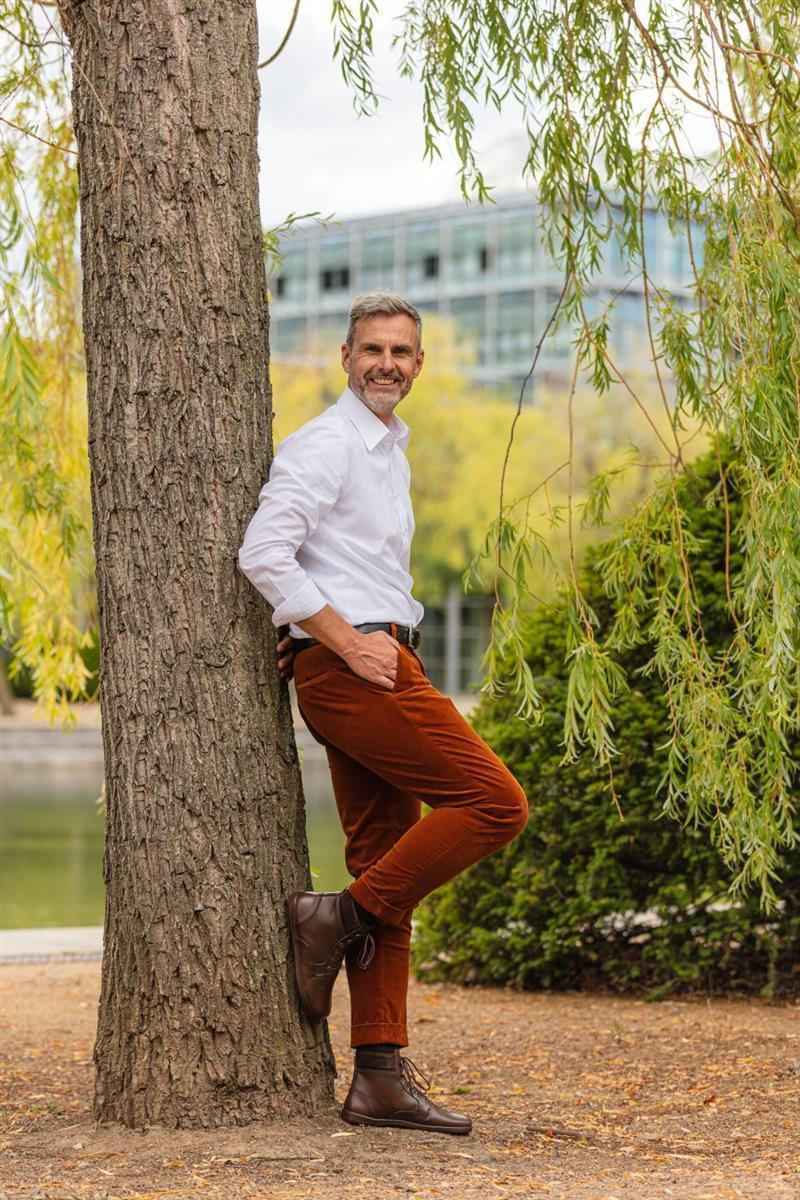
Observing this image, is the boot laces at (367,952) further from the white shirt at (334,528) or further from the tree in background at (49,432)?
the tree in background at (49,432)

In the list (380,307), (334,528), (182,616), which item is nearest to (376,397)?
(380,307)


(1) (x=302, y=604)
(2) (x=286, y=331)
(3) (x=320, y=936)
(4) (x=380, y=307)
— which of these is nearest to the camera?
(1) (x=302, y=604)

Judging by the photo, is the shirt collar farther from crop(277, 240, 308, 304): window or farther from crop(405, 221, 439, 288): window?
crop(277, 240, 308, 304): window

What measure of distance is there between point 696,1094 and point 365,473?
2.30 metres

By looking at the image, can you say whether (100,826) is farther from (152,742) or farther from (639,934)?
(152,742)

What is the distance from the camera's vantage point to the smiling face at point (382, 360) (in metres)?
4.18

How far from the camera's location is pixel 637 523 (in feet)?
16.8

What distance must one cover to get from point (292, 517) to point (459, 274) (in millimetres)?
44918

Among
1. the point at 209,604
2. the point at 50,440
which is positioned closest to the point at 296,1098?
the point at 209,604

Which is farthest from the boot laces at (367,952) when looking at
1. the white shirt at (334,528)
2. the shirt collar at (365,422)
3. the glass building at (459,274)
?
the glass building at (459,274)

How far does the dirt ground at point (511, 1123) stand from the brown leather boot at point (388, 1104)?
0.13 feet

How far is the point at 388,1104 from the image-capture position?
413 cm

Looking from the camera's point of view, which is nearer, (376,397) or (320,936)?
(320,936)

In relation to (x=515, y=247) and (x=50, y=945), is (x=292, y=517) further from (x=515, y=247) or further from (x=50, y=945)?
(x=515, y=247)
